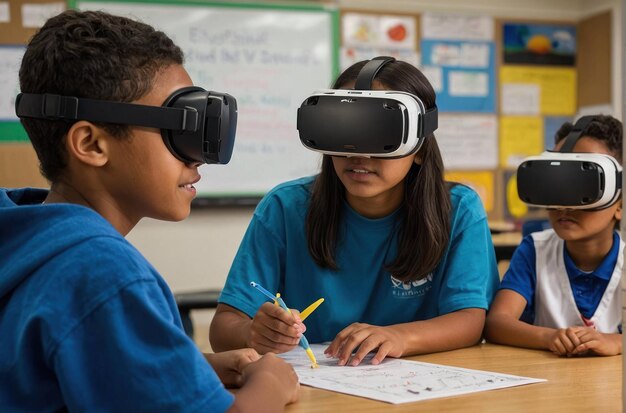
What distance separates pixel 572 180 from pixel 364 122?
0.48m

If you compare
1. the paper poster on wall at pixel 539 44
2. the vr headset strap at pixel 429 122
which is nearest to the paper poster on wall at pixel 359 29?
the paper poster on wall at pixel 539 44

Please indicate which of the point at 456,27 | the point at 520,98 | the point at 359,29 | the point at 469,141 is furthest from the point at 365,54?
the point at 520,98

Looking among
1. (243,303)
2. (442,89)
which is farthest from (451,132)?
(243,303)

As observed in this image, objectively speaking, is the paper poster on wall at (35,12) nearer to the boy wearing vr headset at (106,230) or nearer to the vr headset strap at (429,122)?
the vr headset strap at (429,122)

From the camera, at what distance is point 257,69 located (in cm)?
462

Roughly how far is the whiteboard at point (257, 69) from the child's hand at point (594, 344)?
3196 mm

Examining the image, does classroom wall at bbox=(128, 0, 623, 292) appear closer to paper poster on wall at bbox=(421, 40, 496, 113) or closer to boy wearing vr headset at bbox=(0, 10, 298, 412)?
paper poster on wall at bbox=(421, 40, 496, 113)

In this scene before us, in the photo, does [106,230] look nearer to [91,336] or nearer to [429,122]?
[91,336]

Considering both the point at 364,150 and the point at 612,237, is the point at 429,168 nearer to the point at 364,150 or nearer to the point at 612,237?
the point at 364,150

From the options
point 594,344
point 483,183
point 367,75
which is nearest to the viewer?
point 594,344

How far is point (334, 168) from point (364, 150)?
10.4 inches

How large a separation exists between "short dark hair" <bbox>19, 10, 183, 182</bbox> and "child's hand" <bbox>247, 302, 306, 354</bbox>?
0.44 metres

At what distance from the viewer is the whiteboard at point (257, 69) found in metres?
4.52

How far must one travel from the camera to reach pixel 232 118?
1.16m
